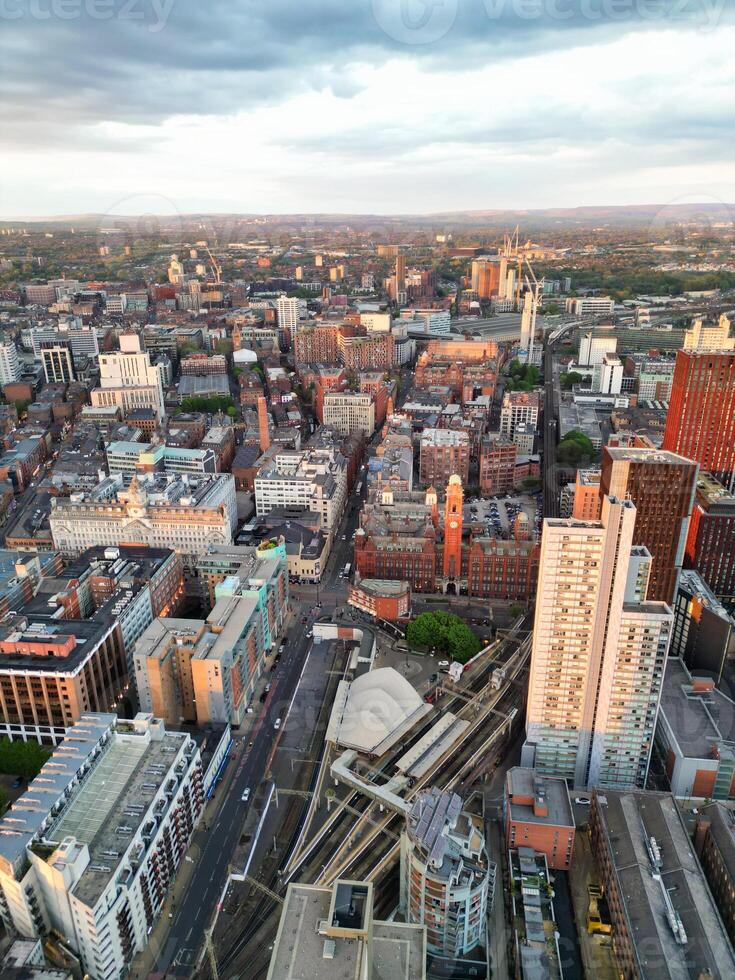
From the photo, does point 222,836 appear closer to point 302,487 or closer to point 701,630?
point 701,630

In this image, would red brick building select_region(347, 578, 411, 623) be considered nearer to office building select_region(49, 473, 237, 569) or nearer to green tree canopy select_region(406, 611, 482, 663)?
green tree canopy select_region(406, 611, 482, 663)

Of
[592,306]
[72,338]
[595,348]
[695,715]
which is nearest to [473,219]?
[592,306]

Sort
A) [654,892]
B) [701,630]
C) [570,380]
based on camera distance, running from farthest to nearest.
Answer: [570,380] → [701,630] → [654,892]

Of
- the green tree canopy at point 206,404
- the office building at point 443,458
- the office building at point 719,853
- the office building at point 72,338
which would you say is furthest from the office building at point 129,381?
the office building at point 719,853

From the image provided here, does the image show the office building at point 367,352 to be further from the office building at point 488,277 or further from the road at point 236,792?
the road at point 236,792

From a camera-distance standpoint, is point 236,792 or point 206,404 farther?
point 206,404

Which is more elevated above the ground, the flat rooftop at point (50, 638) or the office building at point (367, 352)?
the office building at point (367, 352)
